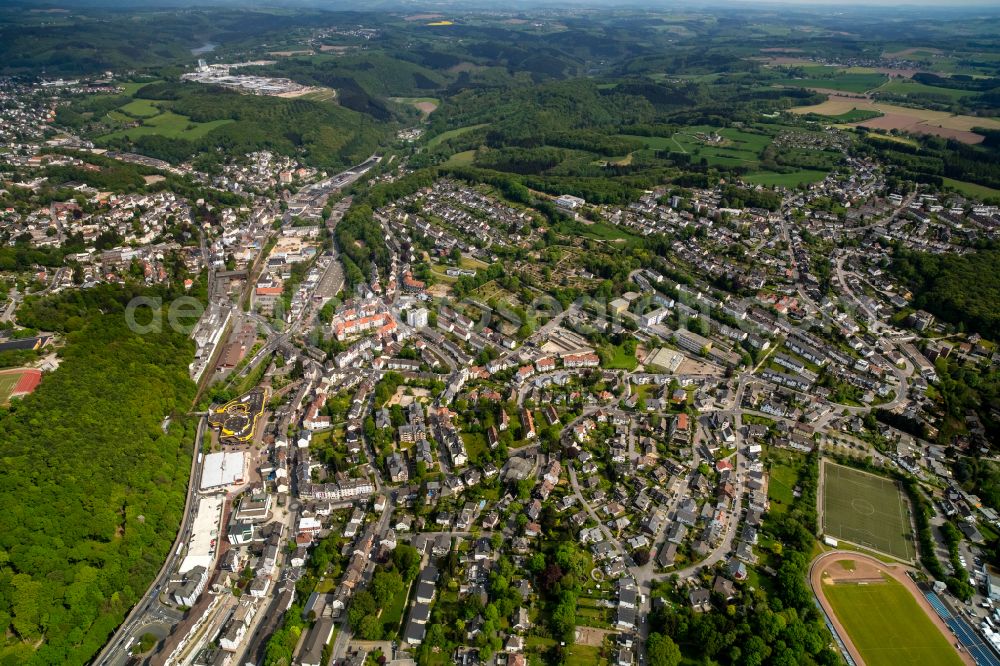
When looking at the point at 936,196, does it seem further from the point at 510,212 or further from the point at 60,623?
the point at 60,623

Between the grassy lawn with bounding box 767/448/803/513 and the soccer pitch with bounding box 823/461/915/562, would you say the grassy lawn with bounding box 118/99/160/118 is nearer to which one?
the grassy lawn with bounding box 767/448/803/513

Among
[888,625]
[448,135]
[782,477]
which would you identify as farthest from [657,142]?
[888,625]

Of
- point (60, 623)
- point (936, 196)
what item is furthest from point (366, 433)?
point (936, 196)

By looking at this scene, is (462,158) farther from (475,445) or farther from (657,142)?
(475,445)

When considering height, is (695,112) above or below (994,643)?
above

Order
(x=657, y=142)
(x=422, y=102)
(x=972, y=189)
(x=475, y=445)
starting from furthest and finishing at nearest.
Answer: (x=422, y=102), (x=657, y=142), (x=972, y=189), (x=475, y=445)

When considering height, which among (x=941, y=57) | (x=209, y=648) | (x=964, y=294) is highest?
(x=941, y=57)

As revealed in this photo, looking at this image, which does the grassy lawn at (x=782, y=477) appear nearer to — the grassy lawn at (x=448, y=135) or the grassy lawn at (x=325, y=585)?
the grassy lawn at (x=325, y=585)
